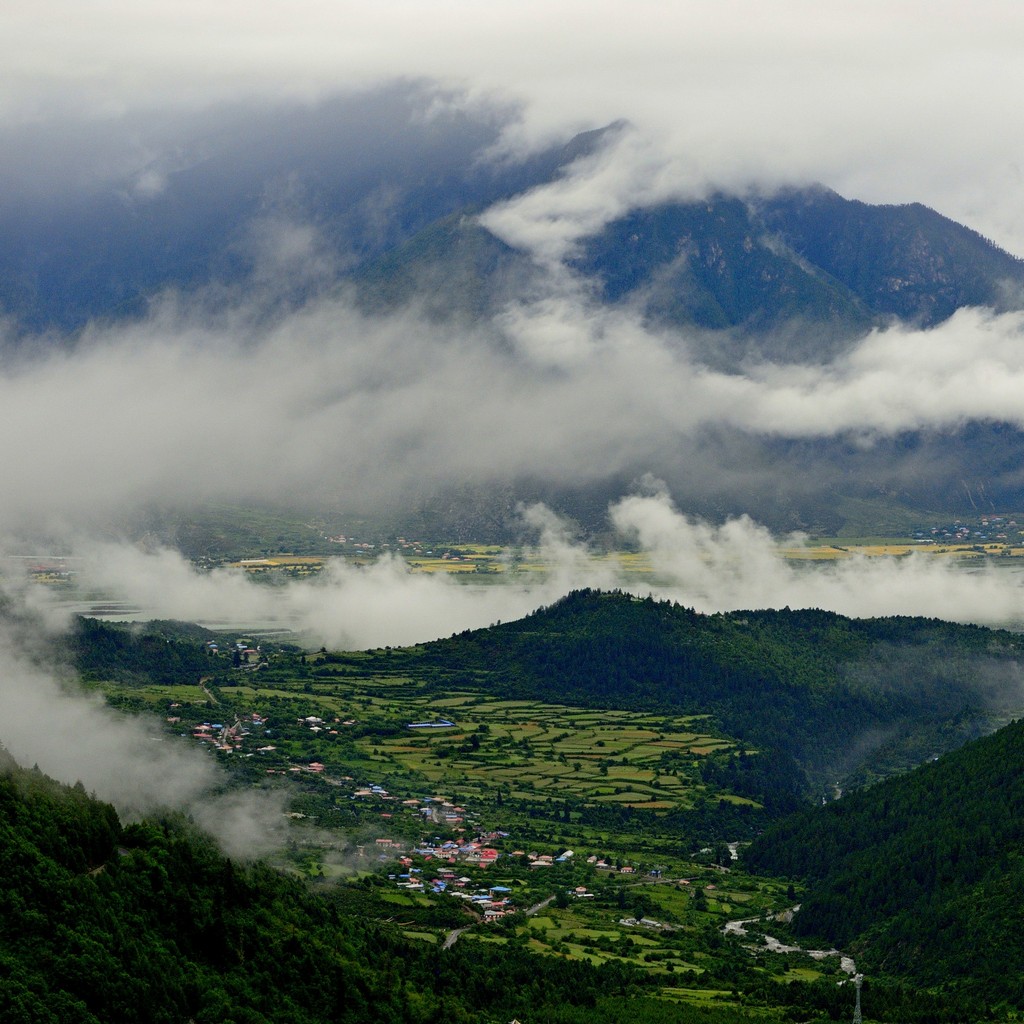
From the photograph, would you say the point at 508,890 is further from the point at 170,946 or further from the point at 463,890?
the point at 170,946

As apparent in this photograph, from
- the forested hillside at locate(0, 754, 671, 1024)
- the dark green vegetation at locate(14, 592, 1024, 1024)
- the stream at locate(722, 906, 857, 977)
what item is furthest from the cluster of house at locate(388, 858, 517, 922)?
the forested hillside at locate(0, 754, 671, 1024)

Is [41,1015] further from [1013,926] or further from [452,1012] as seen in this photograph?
[1013,926]

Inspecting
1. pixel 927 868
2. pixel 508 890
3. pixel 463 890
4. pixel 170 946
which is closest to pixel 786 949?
pixel 927 868

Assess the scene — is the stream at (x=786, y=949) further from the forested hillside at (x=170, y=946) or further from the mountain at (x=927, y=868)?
the forested hillside at (x=170, y=946)

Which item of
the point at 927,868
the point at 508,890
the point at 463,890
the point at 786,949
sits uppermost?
the point at 927,868

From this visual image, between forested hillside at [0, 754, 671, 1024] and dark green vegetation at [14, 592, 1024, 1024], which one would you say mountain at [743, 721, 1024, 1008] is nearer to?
dark green vegetation at [14, 592, 1024, 1024]

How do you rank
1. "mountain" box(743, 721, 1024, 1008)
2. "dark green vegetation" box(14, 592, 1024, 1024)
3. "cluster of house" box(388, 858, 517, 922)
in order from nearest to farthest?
"dark green vegetation" box(14, 592, 1024, 1024) → "mountain" box(743, 721, 1024, 1008) → "cluster of house" box(388, 858, 517, 922)

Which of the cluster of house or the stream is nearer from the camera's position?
the stream

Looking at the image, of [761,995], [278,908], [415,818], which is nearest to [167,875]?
[278,908]

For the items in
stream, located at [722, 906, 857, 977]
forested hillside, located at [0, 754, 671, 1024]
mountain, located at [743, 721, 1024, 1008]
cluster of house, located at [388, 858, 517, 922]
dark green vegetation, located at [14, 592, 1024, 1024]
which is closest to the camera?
forested hillside, located at [0, 754, 671, 1024]

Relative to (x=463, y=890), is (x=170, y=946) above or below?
above
